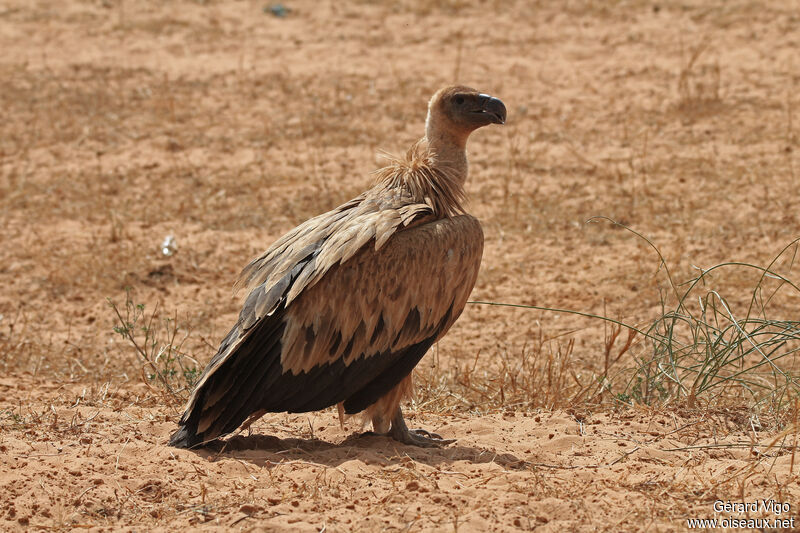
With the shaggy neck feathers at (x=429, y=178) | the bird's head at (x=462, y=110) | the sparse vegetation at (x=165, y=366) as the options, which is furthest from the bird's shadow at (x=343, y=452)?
the bird's head at (x=462, y=110)

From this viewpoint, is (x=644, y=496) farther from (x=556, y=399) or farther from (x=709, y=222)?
(x=709, y=222)

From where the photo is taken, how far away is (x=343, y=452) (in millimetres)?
5055

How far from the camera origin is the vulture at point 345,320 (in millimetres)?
5023

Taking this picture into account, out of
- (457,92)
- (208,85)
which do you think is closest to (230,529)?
(457,92)

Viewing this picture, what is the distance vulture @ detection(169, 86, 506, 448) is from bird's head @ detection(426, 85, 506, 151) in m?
0.67

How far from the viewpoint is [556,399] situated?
19.2 feet

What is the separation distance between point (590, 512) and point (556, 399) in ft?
5.91

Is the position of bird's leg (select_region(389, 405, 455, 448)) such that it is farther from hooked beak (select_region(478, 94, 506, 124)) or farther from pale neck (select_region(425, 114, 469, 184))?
hooked beak (select_region(478, 94, 506, 124))

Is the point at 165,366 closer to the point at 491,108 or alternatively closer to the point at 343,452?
the point at 343,452

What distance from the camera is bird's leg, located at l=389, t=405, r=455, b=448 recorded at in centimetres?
527

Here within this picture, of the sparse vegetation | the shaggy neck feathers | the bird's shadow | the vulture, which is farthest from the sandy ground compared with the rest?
the shaggy neck feathers

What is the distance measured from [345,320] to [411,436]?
0.75m

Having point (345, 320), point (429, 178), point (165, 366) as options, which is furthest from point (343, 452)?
point (165, 366)

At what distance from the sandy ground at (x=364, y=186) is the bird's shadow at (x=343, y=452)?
3 cm
